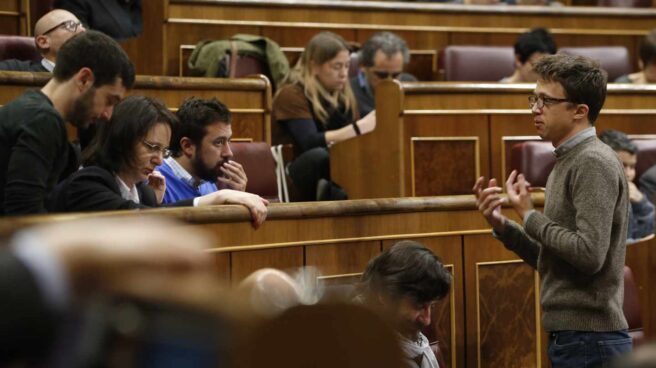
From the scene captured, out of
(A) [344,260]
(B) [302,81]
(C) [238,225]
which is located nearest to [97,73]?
(C) [238,225]

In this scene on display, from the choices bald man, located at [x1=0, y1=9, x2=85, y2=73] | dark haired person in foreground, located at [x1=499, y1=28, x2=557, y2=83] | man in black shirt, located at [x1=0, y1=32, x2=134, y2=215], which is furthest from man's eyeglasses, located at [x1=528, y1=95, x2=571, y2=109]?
dark haired person in foreground, located at [x1=499, y1=28, x2=557, y2=83]

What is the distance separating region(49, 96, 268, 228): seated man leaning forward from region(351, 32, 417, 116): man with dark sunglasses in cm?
91

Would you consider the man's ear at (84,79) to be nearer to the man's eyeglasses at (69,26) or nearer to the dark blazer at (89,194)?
the dark blazer at (89,194)

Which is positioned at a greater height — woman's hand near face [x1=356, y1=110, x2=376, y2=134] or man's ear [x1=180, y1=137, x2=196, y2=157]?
woman's hand near face [x1=356, y1=110, x2=376, y2=134]

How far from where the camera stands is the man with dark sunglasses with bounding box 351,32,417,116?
6.46 feet

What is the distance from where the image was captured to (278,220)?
114cm

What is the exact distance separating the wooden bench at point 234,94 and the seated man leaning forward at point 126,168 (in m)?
0.51

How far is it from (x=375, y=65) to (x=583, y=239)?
106cm

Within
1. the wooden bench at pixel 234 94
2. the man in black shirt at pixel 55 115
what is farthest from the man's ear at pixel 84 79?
the wooden bench at pixel 234 94

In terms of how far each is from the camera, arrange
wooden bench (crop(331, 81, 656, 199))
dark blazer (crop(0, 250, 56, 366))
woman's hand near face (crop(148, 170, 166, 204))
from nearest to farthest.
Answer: dark blazer (crop(0, 250, 56, 366)) < woman's hand near face (crop(148, 170, 166, 204)) < wooden bench (crop(331, 81, 656, 199))

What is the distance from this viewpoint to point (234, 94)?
171cm

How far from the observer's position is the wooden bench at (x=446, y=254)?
1139 millimetres

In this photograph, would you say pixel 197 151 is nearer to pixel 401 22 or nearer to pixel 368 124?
pixel 368 124

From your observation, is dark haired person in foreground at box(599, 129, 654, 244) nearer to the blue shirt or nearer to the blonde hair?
the blonde hair
